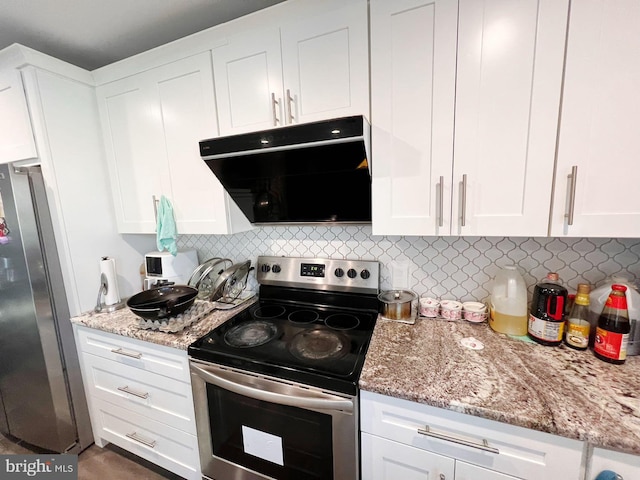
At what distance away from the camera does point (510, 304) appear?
110cm

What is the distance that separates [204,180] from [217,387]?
100 centimetres

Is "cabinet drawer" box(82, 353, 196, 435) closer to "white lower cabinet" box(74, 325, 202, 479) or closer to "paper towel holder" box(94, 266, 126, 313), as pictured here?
"white lower cabinet" box(74, 325, 202, 479)

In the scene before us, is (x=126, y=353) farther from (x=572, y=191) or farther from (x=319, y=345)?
(x=572, y=191)

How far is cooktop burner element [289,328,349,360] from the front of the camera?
1.04 meters

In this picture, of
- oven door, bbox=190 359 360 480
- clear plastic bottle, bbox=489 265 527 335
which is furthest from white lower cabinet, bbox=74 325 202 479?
clear plastic bottle, bbox=489 265 527 335

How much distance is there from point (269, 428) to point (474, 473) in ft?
2.37

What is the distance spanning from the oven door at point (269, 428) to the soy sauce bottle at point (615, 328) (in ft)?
2.91

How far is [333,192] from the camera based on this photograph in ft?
4.27

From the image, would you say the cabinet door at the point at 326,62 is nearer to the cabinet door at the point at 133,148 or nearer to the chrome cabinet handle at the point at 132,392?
the cabinet door at the point at 133,148

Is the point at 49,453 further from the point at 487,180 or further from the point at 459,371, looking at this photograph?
the point at 487,180

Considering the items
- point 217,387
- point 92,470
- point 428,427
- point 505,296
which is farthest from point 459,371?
point 92,470

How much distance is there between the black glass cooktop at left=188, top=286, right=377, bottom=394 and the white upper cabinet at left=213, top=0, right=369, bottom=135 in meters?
0.95

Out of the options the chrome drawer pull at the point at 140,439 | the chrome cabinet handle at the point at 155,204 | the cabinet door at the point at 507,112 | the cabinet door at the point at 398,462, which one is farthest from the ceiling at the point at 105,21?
the chrome drawer pull at the point at 140,439

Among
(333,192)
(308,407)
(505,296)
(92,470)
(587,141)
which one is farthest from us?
(92,470)
